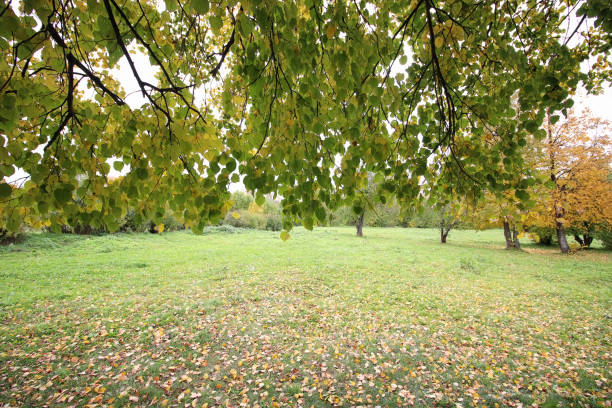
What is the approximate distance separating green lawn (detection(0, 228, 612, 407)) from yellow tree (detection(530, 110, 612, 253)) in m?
6.13

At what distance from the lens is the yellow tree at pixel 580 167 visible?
43.5 feet

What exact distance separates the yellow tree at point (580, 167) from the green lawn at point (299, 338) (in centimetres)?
613

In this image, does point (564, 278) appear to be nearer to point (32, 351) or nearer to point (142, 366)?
point (142, 366)

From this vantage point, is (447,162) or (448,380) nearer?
(447,162)

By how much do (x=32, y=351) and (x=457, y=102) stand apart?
23.2 ft

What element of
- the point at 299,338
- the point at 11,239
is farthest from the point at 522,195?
the point at 11,239

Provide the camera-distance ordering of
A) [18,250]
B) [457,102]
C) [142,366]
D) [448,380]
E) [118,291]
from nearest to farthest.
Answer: [457,102], [448,380], [142,366], [118,291], [18,250]

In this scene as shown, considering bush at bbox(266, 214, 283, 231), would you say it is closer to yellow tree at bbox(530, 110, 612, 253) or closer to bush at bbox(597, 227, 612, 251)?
yellow tree at bbox(530, 110, 612, 253)

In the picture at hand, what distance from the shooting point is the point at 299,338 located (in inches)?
190

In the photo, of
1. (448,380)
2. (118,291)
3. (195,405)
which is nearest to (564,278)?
(448,380)

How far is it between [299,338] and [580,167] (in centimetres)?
1716

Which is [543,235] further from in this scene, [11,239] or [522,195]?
[11,239]

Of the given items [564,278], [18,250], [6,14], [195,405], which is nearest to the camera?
[6,14]

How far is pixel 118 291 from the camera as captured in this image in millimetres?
7363
